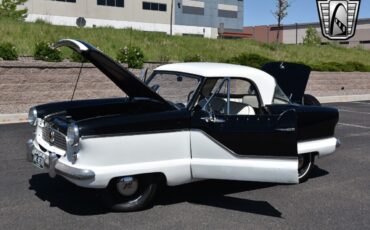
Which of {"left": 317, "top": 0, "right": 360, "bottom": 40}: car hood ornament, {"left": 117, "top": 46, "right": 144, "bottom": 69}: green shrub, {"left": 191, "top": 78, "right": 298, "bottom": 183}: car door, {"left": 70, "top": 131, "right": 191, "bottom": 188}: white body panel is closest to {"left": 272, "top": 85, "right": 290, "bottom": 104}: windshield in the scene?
{"left": 191, "top": 78, "right": 298, "bottom": 183}: car door

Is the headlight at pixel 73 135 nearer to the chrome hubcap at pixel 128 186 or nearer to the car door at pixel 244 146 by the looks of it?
the chrome hubcap at pixel 128 186

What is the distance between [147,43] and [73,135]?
57.0ft

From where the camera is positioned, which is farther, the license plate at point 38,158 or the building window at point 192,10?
the building window at point 192,10

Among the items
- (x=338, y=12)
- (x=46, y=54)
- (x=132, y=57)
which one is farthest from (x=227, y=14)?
(x=46, y=54)

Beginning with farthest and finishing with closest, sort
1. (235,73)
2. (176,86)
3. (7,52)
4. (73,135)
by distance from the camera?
(7,52) → (176,86) → (235,73) → (73,135)

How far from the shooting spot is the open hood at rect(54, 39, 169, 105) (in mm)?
5012

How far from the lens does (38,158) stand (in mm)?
5320

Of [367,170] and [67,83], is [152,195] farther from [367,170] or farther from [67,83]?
[67,83]

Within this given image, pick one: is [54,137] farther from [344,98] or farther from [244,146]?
[344,98]

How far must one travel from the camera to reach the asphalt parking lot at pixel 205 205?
4.92 metres

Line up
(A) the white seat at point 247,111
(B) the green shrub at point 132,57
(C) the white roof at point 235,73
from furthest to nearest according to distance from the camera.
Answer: (B) the green shrub at point 132,57 → (A) the white seat at point 247,111 → (C) the white roof at point 235,73

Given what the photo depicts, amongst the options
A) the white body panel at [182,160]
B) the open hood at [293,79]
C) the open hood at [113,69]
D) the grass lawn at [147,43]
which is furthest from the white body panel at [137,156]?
the grass lawn at [147,43]

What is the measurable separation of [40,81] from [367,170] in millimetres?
9842

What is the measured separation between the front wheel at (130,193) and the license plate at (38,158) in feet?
2.60
